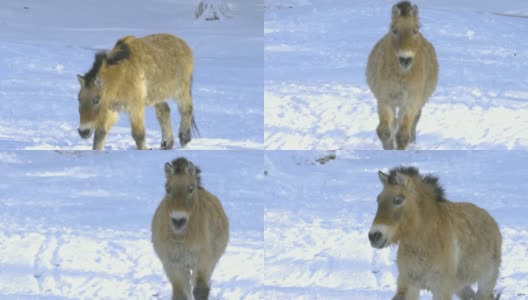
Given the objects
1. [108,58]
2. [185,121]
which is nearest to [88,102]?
[108,58]

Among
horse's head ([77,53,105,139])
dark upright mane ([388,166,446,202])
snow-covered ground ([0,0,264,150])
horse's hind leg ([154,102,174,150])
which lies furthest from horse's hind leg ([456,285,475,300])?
snow-covered ground ([0,0,264,150])

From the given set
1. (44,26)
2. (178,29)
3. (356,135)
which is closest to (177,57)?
(356,135)

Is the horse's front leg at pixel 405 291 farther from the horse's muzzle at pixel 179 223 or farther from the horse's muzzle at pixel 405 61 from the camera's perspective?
the horse's muzzle at pixel 405 61

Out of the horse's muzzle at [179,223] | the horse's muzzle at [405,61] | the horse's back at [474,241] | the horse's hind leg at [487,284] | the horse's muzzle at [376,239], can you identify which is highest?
the horse's muzzle at [405,61]

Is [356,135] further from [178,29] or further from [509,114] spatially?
[178,29]

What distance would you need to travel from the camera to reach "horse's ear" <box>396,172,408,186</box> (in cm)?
668

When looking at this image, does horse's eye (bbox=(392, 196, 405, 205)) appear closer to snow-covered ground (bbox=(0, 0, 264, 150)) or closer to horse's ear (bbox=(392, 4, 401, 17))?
horse's ear (bbox=(392, 4, 401, 17))

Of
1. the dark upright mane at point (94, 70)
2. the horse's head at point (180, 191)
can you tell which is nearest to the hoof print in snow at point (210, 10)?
the dark upright mane at point (94, 70)

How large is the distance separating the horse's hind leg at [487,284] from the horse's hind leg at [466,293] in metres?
0.09

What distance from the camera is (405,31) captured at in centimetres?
885

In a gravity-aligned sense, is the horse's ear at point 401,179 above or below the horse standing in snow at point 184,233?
above

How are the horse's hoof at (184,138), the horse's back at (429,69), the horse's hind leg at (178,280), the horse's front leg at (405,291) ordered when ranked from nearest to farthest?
the horse's front leg at (405,291)
the horse's hind leg at (178,280)
the horse's back at (429,69)
the horse's hoof at (184,138)

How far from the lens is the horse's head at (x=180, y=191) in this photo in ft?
23.6

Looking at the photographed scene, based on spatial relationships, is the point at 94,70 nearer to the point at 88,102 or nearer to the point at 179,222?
the point at 88,102
